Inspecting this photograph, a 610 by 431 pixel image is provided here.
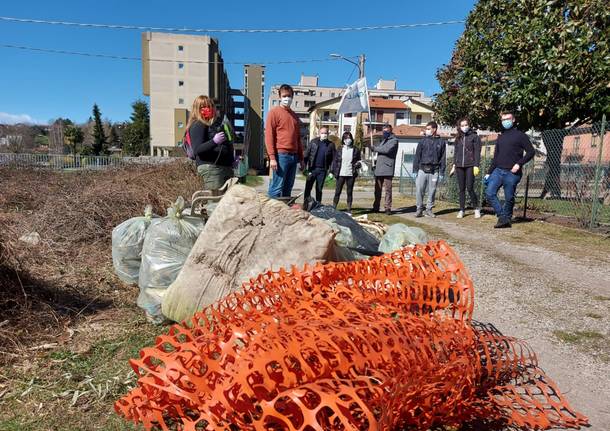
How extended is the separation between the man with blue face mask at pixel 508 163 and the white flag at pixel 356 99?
870 centimetres

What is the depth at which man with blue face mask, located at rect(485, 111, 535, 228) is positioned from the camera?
23.3ft

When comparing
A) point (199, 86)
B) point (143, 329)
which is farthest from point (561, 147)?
point (199, 86)

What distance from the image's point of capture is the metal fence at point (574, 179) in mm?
7668

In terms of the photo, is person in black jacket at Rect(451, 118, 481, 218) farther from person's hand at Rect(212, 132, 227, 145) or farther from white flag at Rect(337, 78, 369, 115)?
white flag at Rect(337, 78, 369, 115)

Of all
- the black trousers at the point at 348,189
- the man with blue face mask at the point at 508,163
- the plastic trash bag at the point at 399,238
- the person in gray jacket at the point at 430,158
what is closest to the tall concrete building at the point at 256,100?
the black trousers at the point at 348,189

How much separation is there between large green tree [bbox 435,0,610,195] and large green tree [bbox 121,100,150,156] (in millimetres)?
61631

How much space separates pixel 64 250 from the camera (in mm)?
4883

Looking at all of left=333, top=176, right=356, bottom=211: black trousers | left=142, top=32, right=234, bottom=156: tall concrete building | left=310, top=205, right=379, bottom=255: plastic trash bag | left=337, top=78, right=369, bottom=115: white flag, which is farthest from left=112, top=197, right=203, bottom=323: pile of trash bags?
left=142, top=32, right=234, bottom=156: tall concrete building

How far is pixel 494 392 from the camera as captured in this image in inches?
88.4

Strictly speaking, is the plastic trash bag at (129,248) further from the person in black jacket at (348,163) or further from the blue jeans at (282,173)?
the person in black jacket at (348,163)

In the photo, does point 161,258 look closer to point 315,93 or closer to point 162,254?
point 162,254

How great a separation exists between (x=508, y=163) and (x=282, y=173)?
4.27 metres

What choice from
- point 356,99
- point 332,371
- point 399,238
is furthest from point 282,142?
point 356,99

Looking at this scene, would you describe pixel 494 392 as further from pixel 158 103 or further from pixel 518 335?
Result: pixel 158 103
